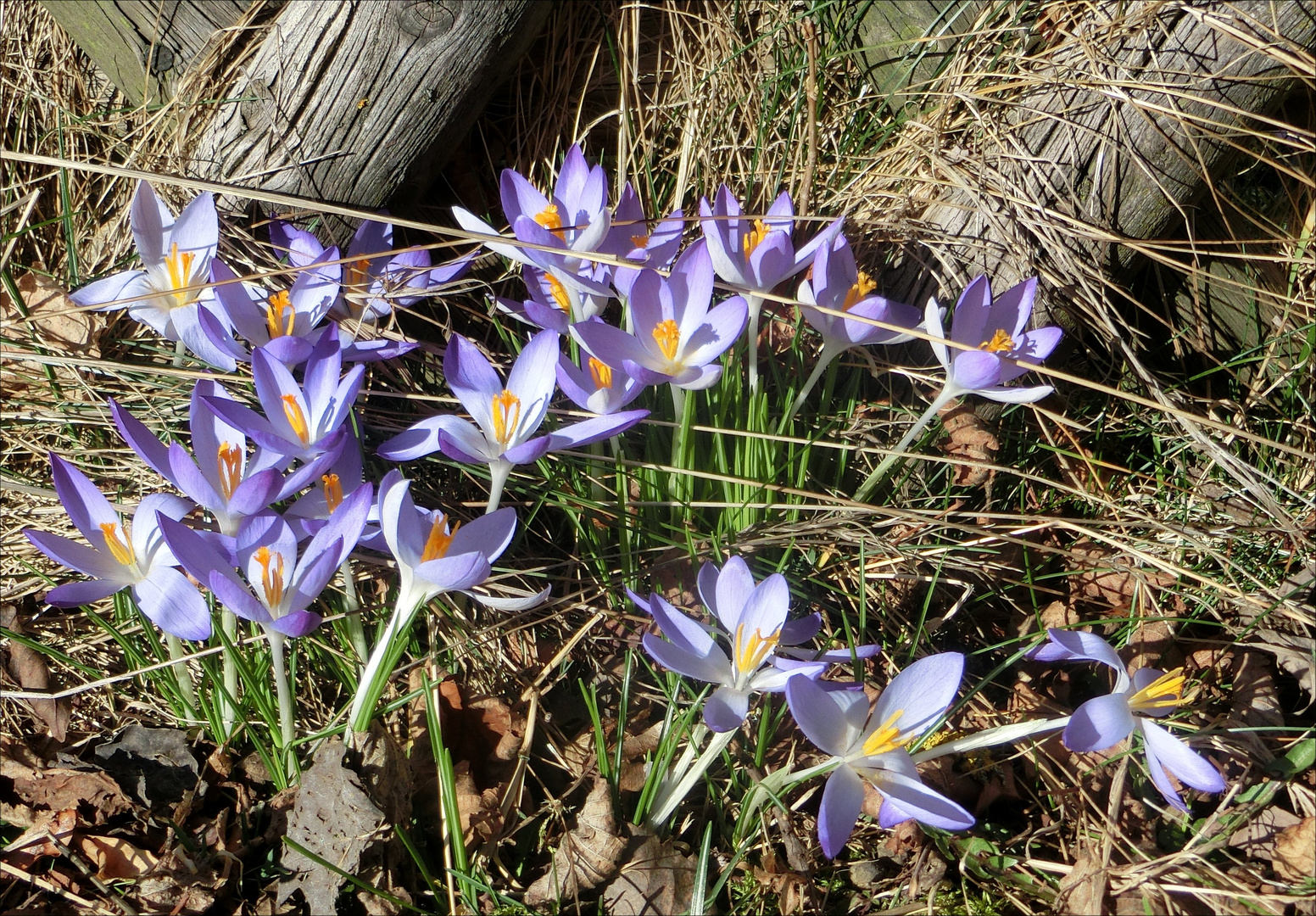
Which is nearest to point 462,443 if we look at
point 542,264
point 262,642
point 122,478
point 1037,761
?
point 542,264

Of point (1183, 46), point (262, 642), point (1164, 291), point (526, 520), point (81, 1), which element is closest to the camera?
point (262, 642)

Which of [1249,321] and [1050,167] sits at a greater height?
[1050,167]

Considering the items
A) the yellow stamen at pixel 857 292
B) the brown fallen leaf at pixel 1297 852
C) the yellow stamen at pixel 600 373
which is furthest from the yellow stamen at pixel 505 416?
the brown fallen leaf at pixel 1297 852

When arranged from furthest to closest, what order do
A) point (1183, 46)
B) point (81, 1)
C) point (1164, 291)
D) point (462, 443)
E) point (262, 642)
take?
point (1164, 291), point (81, 1), point (1183, 46), point (262, 642), point (462, 443)

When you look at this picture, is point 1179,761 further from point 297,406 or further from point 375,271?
point 375,271

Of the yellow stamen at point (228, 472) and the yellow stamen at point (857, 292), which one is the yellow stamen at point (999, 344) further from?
the yellow stamen at point (228, 472)

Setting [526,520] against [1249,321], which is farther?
[1249,321]

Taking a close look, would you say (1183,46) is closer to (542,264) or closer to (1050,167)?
(1050,167)

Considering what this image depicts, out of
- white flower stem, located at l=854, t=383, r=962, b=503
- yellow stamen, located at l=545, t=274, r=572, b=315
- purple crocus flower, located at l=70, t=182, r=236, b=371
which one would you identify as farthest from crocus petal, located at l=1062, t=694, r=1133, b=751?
purple crocus flower, located at l=70, t=182, r=236, b=371
